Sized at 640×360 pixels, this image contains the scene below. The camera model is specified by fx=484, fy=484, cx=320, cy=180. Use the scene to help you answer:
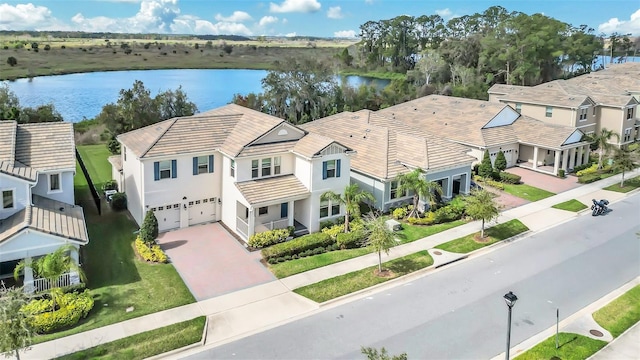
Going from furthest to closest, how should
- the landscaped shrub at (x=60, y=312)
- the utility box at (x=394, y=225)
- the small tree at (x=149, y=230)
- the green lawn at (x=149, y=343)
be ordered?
the utility box at (x=394, y=225) < the small tree at (x=149, y=230) < the landscaped shrub at (x=60, y=312) < the green lawn at (x=149, y=343)

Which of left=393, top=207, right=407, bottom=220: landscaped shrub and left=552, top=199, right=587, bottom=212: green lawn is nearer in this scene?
left=393, top=207, right=407, bottom=220: landscaped shrub

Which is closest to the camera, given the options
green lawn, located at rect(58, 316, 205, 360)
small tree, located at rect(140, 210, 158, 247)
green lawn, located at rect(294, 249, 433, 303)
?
green lawn, located at rect(58, 316, 205, 360)

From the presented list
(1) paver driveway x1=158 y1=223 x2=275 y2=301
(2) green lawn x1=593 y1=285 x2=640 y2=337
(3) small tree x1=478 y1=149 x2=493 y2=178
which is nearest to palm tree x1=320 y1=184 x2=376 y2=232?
(1) paver driveway x1=158 y1=223 x2=275 y2=301

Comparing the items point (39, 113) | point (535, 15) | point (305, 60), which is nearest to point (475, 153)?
point (305, 60)

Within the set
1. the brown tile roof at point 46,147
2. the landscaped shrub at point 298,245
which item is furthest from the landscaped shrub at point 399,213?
the brown tile roof at point 46,147

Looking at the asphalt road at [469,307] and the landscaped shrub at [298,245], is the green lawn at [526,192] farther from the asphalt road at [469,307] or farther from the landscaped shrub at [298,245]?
the landscaped shrub at [298,245]

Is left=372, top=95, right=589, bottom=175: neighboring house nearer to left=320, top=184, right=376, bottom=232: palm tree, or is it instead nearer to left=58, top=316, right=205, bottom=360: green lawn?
left=320, top=184, right=376, bottom=232: palm tree

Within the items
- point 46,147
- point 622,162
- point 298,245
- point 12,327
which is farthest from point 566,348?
point 622,162
